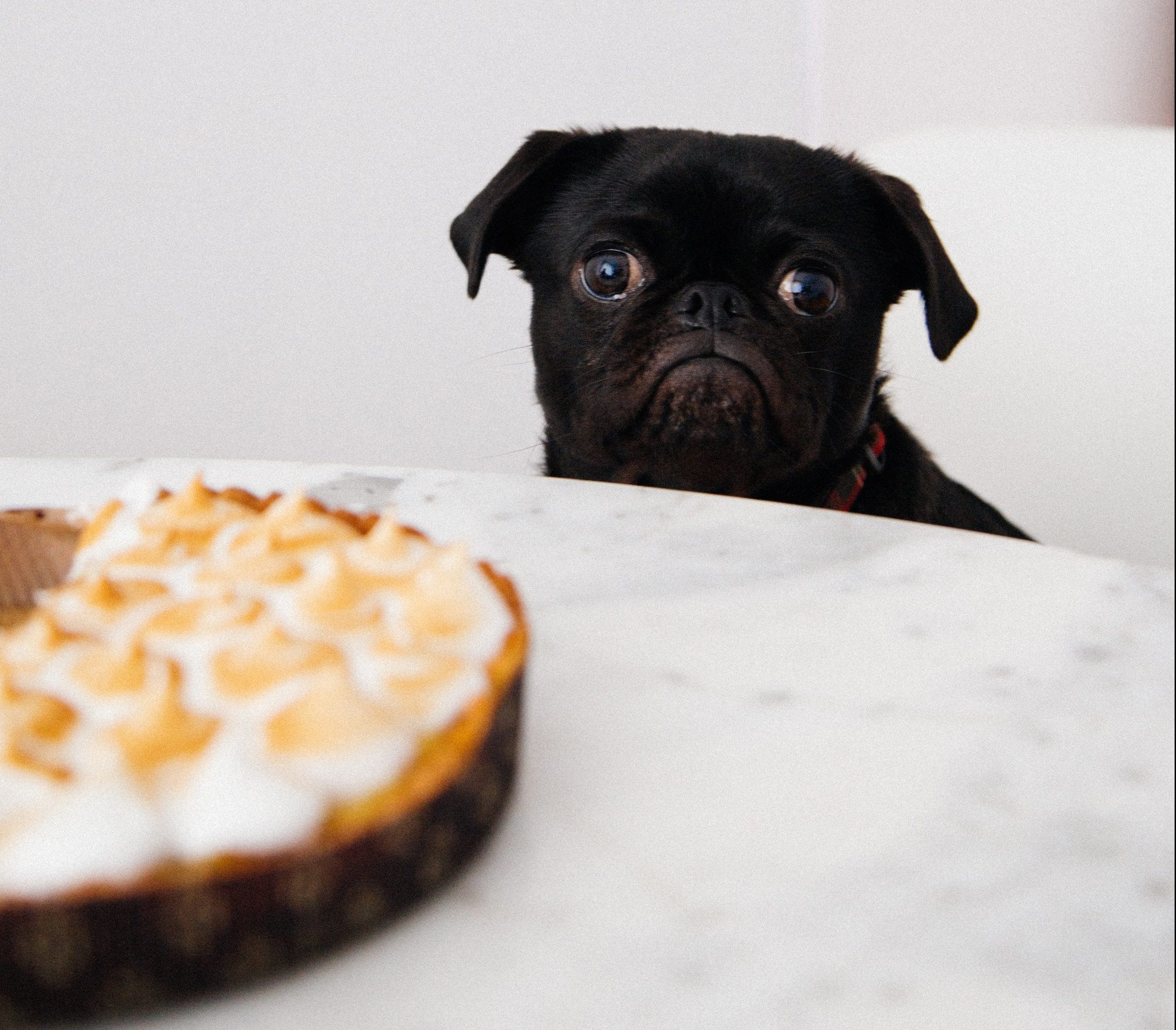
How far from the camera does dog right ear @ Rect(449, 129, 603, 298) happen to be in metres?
1.45

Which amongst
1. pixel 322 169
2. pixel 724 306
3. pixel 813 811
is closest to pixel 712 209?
pixel 724 306

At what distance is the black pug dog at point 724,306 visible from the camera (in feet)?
4.64

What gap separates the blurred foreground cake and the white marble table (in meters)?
0.03

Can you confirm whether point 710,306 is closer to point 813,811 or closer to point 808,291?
point 808,291

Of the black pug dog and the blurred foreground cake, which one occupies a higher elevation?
the blurred foreground cake

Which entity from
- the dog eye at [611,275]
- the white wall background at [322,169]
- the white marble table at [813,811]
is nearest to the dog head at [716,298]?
the dog eye at [611,275]

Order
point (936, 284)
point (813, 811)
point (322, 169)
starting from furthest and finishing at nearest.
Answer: point (322, 169), point (936, 284), point (813, 811)

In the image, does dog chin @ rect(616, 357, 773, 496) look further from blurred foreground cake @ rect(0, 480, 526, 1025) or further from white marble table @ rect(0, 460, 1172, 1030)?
blurred foreground cake @ rect(0, 480, 526, 1025)

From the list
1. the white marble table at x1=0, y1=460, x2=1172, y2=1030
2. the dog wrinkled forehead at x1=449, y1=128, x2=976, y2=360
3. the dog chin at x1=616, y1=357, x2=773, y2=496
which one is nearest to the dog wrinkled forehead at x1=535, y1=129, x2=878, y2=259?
the dog wrinkled forehead at x1=449, y1=128, x2=976, y2=360

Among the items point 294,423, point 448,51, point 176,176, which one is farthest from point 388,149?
point 294,423

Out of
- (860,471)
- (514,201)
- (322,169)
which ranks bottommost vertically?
(860,471)

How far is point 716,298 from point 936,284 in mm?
265

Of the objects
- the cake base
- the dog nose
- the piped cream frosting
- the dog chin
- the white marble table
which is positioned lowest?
the dog chin

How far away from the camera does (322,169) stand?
275 cm
